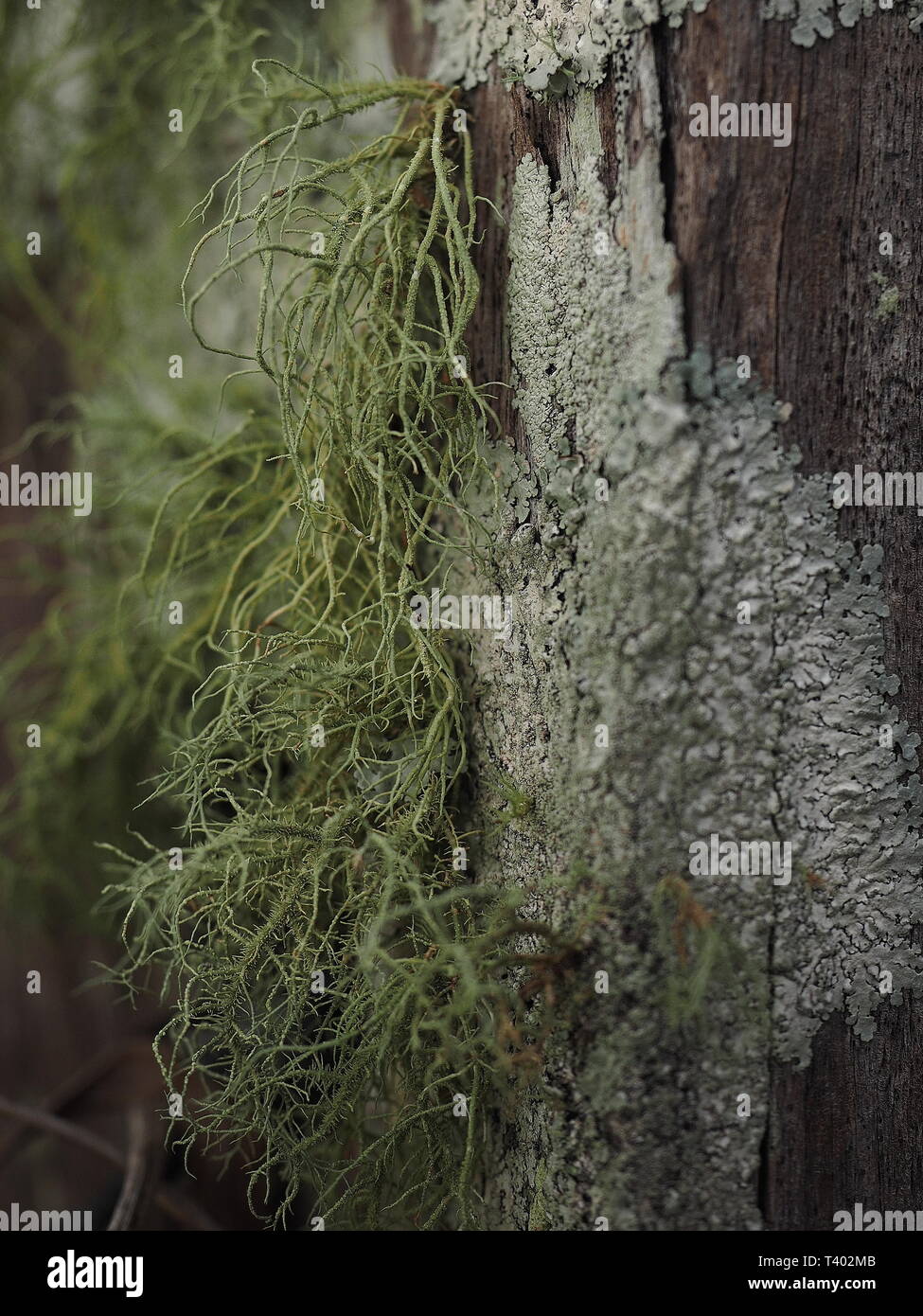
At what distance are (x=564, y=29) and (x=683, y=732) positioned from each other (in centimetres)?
51

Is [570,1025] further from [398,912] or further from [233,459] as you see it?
[233,459]

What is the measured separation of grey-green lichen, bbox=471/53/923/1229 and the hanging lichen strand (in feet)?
0.26

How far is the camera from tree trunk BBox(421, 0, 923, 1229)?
62 centimetres

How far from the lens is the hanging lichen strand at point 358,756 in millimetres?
687

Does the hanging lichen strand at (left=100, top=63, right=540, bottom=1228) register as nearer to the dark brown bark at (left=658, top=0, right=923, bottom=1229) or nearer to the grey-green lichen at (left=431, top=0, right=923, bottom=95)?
the grey-green lichen at (left=431, top=0, right=923, bottom=95)

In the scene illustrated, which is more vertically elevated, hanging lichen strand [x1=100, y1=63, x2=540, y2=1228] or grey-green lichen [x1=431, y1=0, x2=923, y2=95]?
grey-green lichen [x1=431, y1=0, x2=923, y2=95]

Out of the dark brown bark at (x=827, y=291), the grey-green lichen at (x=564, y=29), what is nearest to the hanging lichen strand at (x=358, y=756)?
the grey-green lichen at (x=564, y=29)

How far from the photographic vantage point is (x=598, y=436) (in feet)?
2.16

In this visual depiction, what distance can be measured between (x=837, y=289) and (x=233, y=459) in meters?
0.63

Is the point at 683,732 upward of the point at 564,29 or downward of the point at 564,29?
downward

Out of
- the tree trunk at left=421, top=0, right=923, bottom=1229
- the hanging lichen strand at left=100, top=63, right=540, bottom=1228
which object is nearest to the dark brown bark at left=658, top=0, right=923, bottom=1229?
the tree trunk at left=421, top=0, right=923, bottom=1229

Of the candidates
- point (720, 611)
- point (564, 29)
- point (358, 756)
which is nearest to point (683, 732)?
point (720, 611)

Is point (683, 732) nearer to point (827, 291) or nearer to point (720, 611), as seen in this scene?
point (720, 611)

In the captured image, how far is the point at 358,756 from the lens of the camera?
0.73 metres
